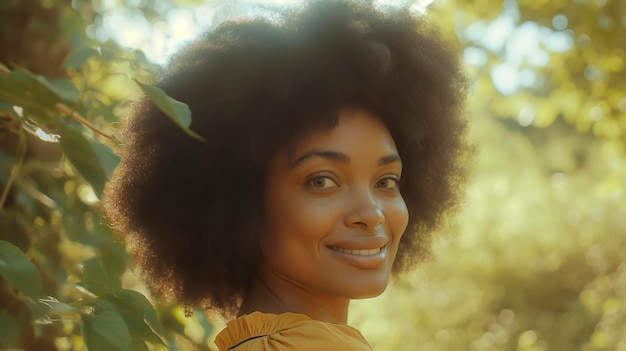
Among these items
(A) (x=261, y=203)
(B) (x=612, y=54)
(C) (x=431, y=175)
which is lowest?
(A) (x=261, y=203)

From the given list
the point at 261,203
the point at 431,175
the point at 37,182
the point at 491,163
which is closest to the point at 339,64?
the point at 261,203

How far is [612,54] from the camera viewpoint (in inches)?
215

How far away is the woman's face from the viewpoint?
181 centimetres

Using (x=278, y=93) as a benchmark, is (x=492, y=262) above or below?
above

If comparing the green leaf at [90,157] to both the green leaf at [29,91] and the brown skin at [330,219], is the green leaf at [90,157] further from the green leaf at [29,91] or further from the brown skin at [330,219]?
the brown skin at [330,219]

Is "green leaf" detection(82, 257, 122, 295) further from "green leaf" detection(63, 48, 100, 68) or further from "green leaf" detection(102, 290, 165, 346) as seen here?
"green leaf" detection(63, 48, 100, 68)

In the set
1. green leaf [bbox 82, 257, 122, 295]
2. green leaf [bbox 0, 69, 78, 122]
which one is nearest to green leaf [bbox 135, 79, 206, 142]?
green leaf [bbox 0, 69, 78, 122]

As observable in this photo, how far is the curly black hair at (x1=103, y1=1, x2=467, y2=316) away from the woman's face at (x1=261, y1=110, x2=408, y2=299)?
0.17ft

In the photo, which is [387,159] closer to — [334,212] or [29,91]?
[334,212]

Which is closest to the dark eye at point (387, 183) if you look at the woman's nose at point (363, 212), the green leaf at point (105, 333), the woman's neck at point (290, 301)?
the woman's nose at point (363, 212)

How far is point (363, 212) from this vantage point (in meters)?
1.80

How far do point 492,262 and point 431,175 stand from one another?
5.88 metres

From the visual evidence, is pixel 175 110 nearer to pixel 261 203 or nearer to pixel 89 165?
pixel 89 165

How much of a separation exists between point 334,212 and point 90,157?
2.23 feet
